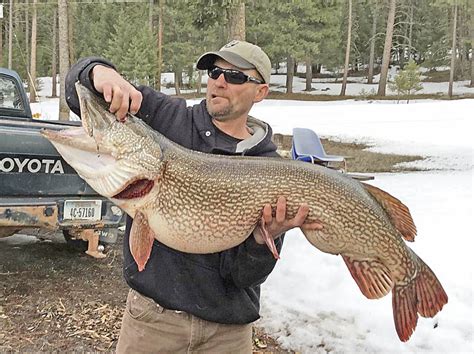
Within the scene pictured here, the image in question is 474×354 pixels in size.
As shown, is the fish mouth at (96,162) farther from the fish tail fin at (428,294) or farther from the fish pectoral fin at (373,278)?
the fish tail fin at (428,294)

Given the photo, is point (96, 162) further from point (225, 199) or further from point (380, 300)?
point (380, 300)

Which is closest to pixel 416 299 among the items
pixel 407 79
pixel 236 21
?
pixel 236 21

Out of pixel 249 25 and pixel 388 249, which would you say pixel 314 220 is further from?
pixel 249 25

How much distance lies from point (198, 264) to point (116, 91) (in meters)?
0.84

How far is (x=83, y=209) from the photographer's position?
5.33 metres

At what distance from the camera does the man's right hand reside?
2.21 m

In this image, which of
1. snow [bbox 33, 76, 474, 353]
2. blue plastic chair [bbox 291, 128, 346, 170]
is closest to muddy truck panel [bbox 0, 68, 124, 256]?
snow [bbox 33, 76, 474, 353]

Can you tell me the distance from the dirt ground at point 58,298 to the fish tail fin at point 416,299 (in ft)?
6.80

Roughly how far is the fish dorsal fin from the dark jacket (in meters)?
0.53

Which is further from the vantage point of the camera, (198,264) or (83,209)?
(83,209)

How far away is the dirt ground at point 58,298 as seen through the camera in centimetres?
420

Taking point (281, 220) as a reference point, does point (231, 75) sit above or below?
above

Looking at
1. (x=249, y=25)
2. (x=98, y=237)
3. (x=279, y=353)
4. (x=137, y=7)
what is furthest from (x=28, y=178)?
(x=137, y=7)

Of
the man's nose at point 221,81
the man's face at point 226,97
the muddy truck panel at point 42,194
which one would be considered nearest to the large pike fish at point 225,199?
the man's face at point 226,97
